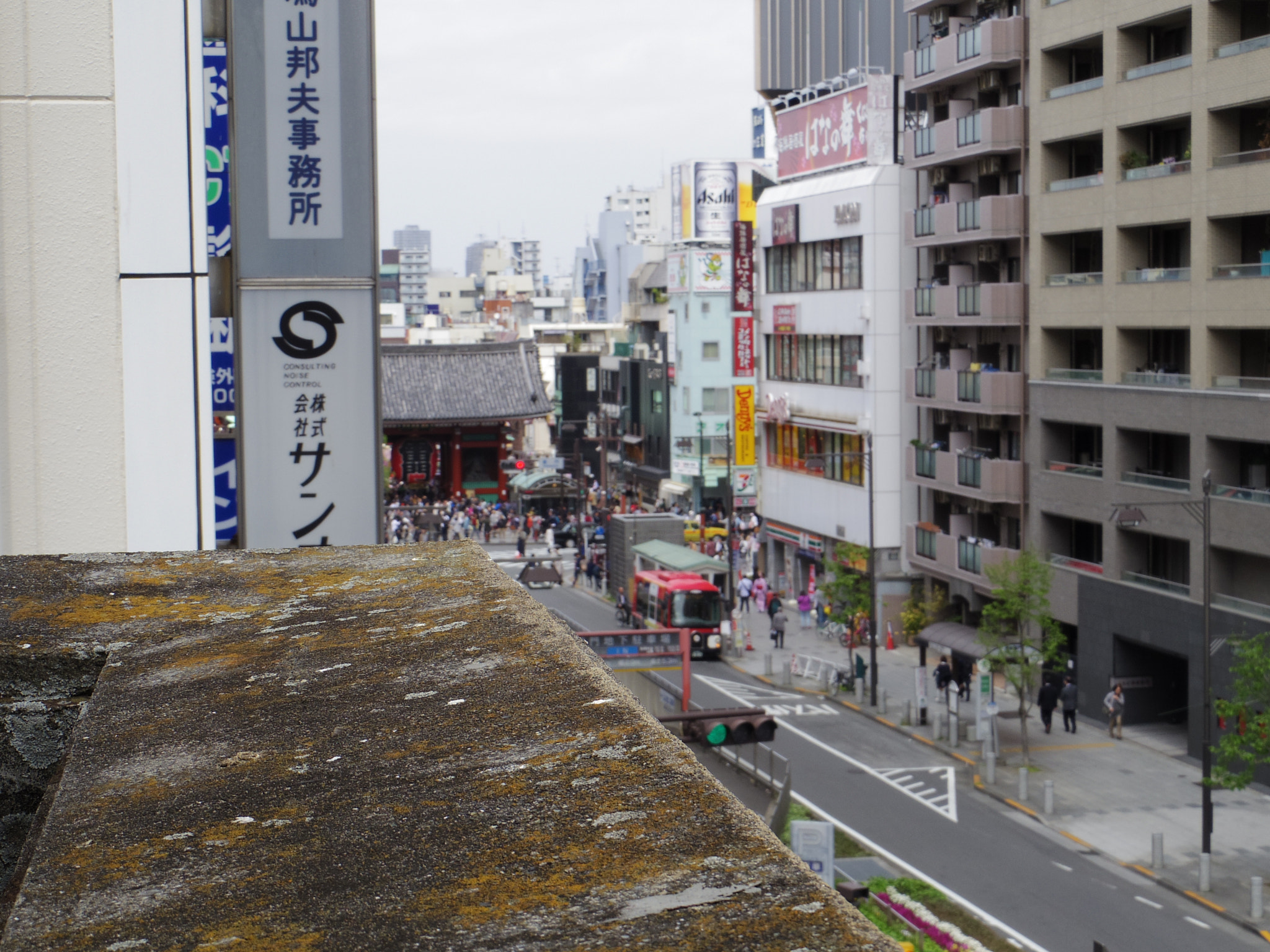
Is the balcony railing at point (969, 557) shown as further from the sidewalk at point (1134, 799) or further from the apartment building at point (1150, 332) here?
the sidewalk at point (1134, 799)

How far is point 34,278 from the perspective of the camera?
10234 millimetres

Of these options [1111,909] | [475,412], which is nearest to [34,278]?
[1111,909]

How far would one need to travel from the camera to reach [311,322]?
40.8 feet

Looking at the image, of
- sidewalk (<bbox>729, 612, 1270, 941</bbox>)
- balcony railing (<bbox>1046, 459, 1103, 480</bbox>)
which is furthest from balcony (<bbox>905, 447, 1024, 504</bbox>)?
sidewalk (<bbox>729, 612, 1270, 941</bbox>)

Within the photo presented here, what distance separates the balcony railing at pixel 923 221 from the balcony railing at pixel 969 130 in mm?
2660

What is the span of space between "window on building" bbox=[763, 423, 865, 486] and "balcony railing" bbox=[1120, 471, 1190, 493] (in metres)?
11.9

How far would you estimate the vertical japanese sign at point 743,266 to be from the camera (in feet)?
185

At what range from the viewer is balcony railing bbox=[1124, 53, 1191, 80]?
3212cm

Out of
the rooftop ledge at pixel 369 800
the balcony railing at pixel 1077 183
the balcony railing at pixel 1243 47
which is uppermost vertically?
the balcony railing at pixel 1243 47

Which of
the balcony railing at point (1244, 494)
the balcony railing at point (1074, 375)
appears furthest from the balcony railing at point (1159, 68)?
the balcony railing at point (1244, 494)

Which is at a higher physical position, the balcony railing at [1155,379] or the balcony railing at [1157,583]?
the balcony railing at [1155,379]

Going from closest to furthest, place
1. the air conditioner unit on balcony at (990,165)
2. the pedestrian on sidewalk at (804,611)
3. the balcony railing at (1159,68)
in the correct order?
1. the balcony railing at (1159,68)
2. the air conditioner unit on balcony at (990,165)
3. the pedestrian on sidewalk at (804,611)

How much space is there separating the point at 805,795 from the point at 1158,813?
674 cm

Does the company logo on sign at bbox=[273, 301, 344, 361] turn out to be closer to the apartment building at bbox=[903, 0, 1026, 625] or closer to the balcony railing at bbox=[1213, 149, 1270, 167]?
the balcony railing at bbox=[1213, 149, 1270, 167]
